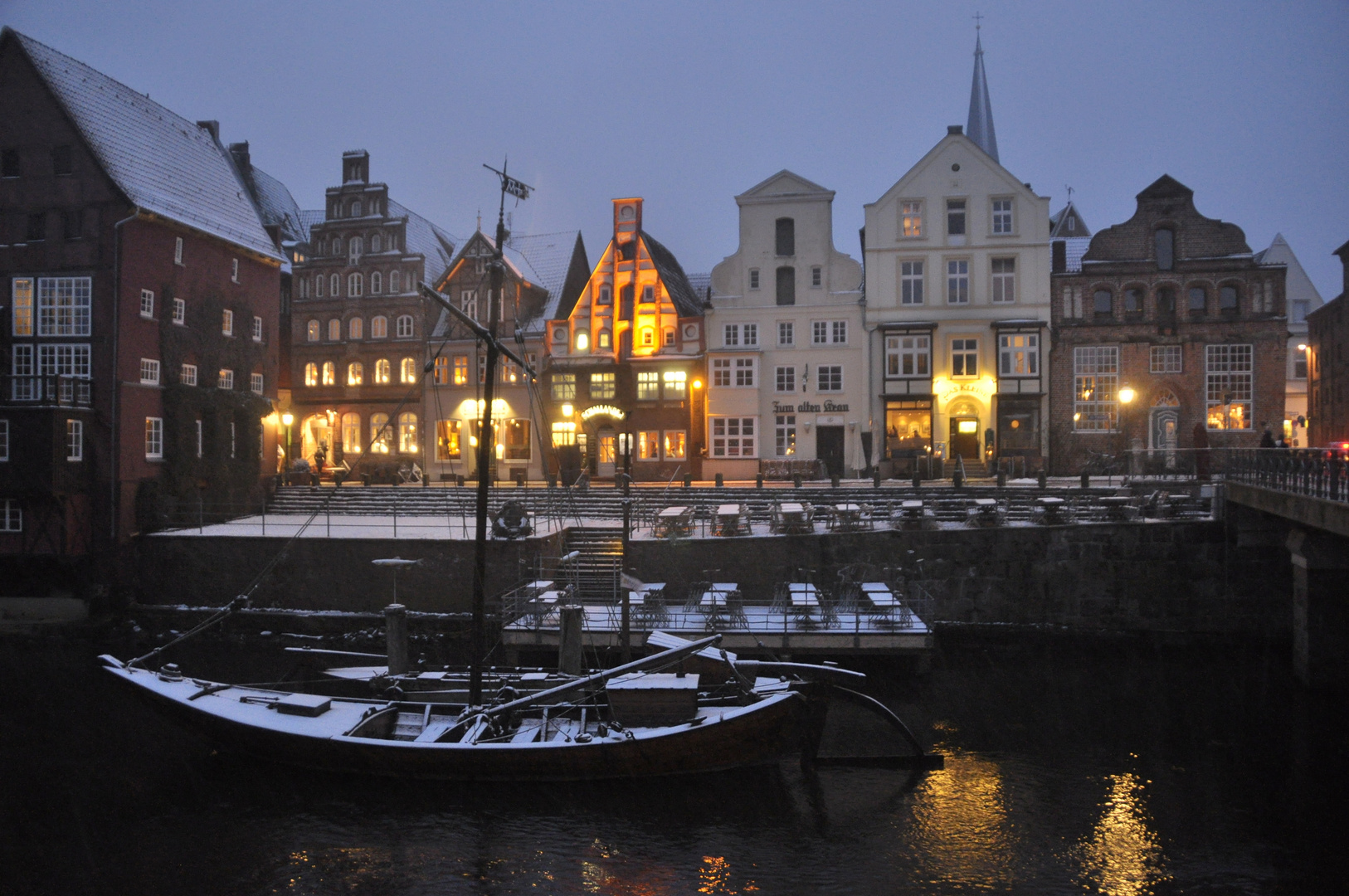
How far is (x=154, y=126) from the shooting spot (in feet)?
111

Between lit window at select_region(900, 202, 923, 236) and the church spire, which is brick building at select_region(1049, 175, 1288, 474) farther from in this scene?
the church spire

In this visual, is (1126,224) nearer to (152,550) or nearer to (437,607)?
(437,607)

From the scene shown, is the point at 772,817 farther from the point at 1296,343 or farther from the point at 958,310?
the point at 1296,343

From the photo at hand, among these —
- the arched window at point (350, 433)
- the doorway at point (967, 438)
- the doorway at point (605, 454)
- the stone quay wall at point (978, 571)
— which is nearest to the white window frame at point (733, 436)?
the doorway at point (605, 454)

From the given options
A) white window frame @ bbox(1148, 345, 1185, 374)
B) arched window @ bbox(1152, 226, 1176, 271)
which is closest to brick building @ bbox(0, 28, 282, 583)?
white window frame @ bbox(1148, 345, 1185, 374)

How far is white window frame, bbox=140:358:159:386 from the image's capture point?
1178 inches

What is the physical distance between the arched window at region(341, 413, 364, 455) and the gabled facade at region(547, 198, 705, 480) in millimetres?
11253

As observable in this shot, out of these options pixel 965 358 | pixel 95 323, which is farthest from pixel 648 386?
pixel 95 323

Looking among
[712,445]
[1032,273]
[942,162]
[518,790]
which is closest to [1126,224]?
[1032,273]

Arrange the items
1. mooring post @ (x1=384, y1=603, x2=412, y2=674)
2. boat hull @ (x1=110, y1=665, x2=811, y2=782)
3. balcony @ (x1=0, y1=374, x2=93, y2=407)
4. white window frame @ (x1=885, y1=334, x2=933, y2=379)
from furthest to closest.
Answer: white window frame @ (x1=885, y1=334, x2=933, y2=379)
balcony @ (x1=0, y1=374, x2=93, y2=407)
mooring post @ (x1=384, y1=603, x2=412, y2=674)
boat hull @ (x1=110, y1=665, x2=811, y2=782)

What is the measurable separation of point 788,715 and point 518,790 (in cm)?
474

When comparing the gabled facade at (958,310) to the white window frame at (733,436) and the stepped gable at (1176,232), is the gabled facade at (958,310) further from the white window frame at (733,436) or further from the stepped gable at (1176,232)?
the white window frame at (733,436)

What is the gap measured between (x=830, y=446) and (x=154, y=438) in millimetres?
26874

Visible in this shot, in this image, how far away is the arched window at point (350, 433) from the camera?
4512cm
